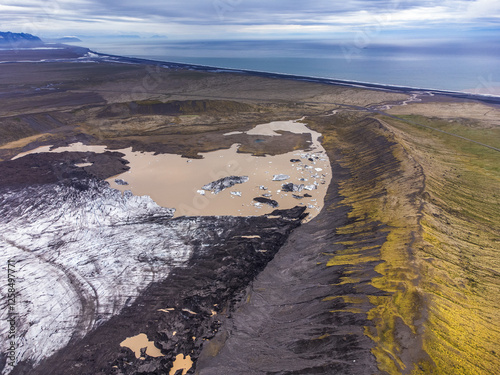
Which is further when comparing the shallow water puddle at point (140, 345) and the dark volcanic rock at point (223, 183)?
the dark volcanic rock at point (223, 183)

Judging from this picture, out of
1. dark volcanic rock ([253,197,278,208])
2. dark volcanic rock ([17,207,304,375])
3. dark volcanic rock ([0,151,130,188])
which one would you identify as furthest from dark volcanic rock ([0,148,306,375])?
dark volcanic rock ([253,197,278,208])

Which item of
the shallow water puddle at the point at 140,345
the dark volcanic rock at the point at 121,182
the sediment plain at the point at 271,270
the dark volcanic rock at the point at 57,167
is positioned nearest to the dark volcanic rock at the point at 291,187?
the sediment plain at the point at 271,270

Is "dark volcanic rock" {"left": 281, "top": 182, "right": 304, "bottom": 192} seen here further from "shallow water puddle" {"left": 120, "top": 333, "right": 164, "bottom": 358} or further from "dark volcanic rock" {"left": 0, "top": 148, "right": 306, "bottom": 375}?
"shallow water puddle" {"left": 120, "top": 333, "right": 164, "bottom": 358}

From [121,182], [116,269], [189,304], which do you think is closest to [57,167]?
[121,182]

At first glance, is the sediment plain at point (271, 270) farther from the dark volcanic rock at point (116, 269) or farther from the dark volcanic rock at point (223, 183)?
the dark volcanic rock at point (223, 183)

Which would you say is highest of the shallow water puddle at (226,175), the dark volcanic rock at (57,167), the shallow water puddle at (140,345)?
the shallow water puddle at (226,175)

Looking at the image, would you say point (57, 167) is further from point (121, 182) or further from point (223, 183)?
point (223, 183)

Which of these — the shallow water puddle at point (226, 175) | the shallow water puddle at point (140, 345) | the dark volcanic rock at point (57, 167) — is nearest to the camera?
the shallow water puddle at point (140, 345)
